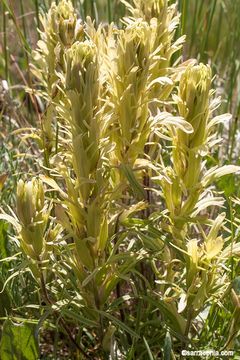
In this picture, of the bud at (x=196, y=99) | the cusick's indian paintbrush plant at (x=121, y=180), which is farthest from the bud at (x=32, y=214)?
the bud at (x=196, y=99)

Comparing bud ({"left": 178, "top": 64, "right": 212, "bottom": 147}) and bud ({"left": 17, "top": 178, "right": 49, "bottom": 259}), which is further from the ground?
bud ({"left": 178, "top": 64, "right": 212, "bottom": 147})

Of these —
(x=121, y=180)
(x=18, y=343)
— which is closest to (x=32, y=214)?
(x=121, y=180)

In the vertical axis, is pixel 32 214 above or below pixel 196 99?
below

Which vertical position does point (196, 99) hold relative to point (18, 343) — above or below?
above

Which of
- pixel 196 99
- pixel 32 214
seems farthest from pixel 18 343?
pixel 196 99

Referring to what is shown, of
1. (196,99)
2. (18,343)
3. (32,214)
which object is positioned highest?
(196,99)

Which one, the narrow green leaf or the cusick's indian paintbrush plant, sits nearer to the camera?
the cusick's indian paintbrush plant

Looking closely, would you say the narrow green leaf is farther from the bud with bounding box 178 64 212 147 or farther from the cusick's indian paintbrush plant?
the bud with bounding box 178 64 212 147

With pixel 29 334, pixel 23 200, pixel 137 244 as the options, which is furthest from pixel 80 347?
pixel 23 200

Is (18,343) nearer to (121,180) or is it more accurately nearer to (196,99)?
(121,180)

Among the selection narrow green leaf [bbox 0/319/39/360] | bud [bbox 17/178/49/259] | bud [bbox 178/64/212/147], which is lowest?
narrow green leaf [bbox 0/319/39/360]

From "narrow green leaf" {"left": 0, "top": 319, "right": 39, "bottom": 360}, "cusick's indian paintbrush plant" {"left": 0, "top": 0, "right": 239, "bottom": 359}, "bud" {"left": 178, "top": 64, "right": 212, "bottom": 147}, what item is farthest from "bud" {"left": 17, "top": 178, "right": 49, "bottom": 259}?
"bud" {"left": 178, "top": 64, "right": 212, "bottom": 147}

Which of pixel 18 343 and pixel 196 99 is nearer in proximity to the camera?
pixel 196 99

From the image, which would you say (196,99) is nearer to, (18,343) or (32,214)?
(32,214)
